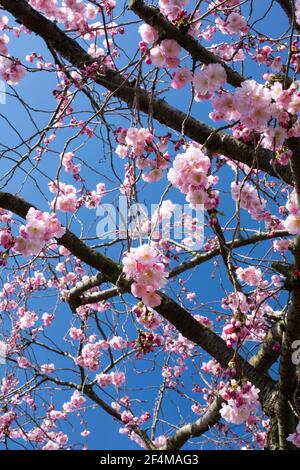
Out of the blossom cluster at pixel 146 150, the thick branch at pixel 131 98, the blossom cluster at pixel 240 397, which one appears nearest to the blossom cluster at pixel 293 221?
the thick branch at pixel 131 98

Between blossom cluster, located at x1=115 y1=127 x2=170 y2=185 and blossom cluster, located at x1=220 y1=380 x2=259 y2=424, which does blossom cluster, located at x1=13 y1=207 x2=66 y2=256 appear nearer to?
blossom cluster, located at x1=115 y1=127 x2=170 y2=185

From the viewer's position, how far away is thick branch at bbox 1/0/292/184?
2373 mm

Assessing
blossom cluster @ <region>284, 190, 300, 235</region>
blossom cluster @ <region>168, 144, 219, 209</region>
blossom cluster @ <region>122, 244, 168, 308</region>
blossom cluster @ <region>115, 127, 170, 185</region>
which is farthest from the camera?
blossom cluster @ <region>284, 190, 300, 235</region>

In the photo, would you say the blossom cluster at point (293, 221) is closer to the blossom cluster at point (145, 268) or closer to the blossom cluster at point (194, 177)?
the blossom cluster at point (194, 177)

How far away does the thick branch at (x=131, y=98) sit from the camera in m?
2.37

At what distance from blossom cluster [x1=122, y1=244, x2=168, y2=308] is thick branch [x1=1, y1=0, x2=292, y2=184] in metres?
1.22

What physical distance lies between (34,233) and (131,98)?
109cm

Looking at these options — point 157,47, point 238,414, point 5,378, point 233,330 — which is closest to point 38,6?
point 157,47

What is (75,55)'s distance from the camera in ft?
7.86

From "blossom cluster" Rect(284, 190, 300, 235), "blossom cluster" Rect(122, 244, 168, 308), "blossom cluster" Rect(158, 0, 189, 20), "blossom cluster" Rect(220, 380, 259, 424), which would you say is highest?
"blossom cluster" Rect(158, 0, 189, 20)

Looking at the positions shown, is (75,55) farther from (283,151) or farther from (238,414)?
(238,414)

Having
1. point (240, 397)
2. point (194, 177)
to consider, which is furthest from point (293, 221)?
A: point (240, 397)

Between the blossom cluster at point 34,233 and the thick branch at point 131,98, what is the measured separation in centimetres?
96

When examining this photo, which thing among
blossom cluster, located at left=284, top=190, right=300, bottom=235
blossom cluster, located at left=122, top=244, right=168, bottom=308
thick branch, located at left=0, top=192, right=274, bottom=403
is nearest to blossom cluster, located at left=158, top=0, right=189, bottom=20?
blossom cluster, located at left=284, top=190, right=300, bottom=235
